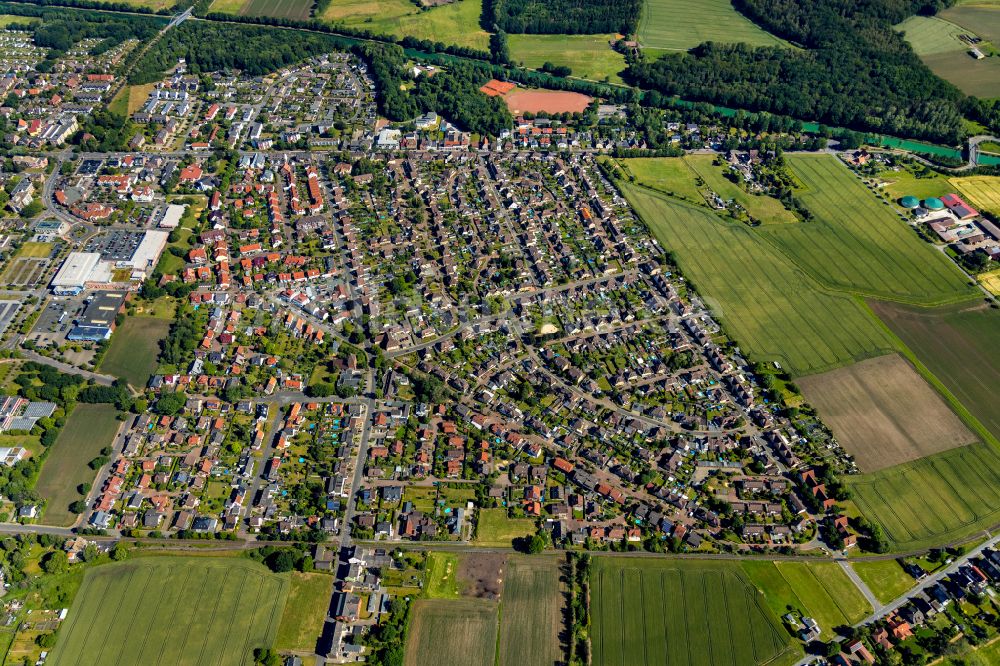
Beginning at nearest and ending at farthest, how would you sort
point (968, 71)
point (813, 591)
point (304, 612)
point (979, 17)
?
point (304, 612) → point (813, 591) → point (968, 71) → point (979, 17)

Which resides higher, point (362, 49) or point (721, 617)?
point (362, 49)

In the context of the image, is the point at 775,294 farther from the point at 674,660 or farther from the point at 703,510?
the point at 674,660

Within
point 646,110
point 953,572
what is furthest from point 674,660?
point 646,110

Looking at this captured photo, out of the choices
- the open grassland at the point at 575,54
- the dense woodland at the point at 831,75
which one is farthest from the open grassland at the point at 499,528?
the open grassland at the point at 575,54

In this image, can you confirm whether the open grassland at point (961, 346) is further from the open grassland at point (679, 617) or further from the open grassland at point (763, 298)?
the open grassland at point (679, 617)

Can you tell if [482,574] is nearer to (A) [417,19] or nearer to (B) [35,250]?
(B) [35,250]

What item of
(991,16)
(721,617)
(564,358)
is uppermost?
(991,16)

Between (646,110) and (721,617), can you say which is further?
(646,110)

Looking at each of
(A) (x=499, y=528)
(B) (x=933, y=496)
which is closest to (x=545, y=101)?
(A) (x=499, y=528)
